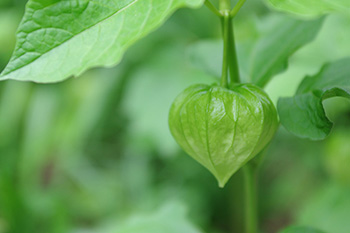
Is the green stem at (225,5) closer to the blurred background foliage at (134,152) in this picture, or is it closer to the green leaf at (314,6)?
the green leaf at (314,6)

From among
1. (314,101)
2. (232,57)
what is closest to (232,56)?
(232,57)

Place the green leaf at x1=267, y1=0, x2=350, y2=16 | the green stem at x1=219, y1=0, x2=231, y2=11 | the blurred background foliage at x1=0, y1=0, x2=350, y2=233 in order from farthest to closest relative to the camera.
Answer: the blurred background foliage at x1=0, y1=0, x2=350, y2=233 < the green stem at x1=219, y1=0, x2=231, y2=11 < the green leaf at x1=267, y1=0, x2=350, y2=16

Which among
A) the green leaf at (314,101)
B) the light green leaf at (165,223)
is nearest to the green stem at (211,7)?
the green leaf at (314,101)

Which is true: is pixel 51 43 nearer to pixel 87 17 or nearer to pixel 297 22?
pixel 87 17

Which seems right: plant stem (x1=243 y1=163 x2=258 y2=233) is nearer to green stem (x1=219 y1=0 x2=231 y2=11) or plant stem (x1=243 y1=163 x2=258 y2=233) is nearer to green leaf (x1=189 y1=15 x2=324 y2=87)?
green leaf (x1=189 y1=15 x2=324 y2=87)

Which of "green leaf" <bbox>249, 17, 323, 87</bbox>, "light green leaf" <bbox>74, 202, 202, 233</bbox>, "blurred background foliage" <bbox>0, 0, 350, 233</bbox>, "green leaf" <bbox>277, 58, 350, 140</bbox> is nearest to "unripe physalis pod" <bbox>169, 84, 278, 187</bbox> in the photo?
"green leaf" <bbox>277, 58, 350, 140</bbox>

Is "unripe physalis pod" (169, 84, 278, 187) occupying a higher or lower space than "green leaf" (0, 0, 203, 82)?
lower

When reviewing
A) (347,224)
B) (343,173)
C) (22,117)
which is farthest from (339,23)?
(22,117)

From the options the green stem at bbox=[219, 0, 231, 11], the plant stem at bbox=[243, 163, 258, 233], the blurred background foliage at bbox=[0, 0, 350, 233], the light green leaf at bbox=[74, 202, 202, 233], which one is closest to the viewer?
the green stem at bbox=[219, 0, 231, 11]
